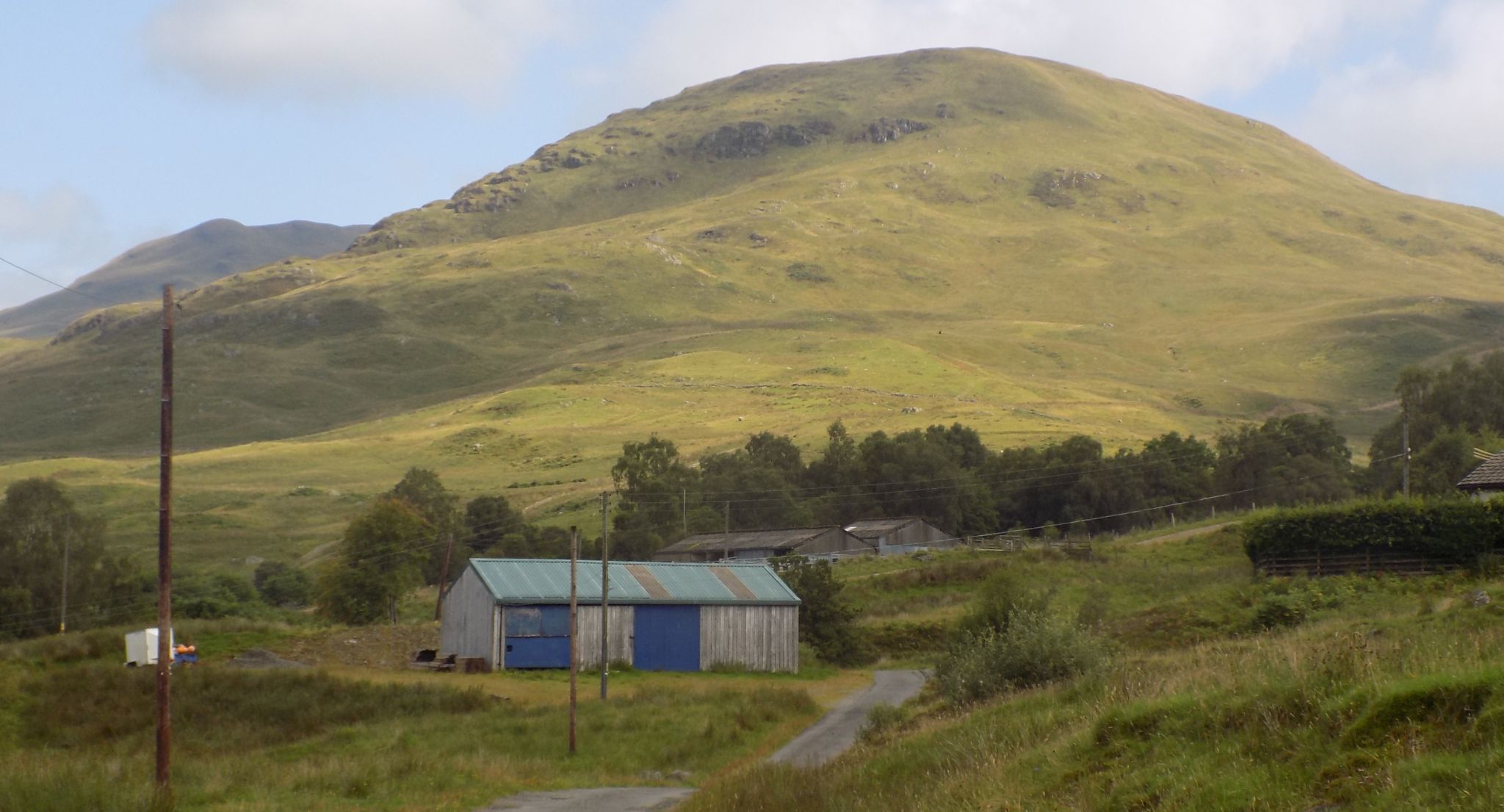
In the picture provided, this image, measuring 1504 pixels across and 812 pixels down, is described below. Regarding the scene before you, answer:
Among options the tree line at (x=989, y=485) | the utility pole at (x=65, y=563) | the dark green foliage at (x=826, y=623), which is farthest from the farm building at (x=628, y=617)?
the tree line at (x=989, y=485)

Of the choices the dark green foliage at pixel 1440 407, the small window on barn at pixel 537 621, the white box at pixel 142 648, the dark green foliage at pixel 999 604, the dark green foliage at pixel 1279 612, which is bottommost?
the small window on barn at pixel 537 621

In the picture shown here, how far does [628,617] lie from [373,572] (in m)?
22.3

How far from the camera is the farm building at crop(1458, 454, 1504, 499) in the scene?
46.9 meters

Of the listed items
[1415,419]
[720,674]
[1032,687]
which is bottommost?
[720,674]

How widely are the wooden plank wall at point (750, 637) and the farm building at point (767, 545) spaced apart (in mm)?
24285

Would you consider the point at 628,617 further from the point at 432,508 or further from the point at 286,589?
the point at 286,589

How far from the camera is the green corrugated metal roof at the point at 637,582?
50.6 meters

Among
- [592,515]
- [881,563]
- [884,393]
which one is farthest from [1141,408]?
[881,563]

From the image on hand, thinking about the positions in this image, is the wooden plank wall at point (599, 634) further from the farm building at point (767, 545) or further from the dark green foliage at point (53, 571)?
the dark green foliage at point (53, 571)

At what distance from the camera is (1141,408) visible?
547 ft

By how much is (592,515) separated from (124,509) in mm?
50964

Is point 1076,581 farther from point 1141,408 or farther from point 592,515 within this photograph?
point 1141,408

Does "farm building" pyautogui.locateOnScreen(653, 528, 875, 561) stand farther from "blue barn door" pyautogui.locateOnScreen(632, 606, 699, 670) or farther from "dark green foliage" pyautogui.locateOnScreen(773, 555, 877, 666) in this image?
"blue barn door" pyautogui.locateOnScreen(632, 606, 699, 670)

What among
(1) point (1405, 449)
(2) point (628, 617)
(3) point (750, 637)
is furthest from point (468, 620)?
(1) point (1405, 449)
